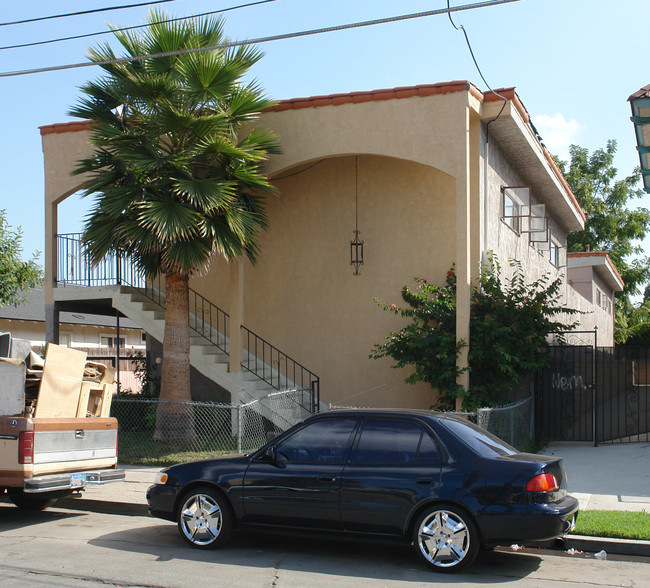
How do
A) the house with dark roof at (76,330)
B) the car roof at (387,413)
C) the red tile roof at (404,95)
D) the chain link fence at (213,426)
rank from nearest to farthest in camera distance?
the car roof at (387,413) < the chain link fence at (213,426) < the red tile roof at (404,95) < the house with dark roof at (76,330)

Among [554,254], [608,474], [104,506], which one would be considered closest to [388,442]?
[104,506]

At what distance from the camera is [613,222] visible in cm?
4006

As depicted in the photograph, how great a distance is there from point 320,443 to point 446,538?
1.46m

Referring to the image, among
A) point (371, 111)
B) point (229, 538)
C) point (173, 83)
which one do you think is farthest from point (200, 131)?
point (229, 538)

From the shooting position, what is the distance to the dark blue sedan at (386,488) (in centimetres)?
634

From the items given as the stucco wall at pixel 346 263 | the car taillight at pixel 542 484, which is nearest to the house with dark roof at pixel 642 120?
the stucco wall at pixel 346 263

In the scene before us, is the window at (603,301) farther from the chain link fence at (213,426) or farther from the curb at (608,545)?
the curb at (608,545)

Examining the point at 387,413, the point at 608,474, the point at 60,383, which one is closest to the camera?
the point at 387,413

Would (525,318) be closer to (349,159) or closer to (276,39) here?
(349,159)

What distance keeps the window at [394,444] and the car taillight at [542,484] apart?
0.82 m

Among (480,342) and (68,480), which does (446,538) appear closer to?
(68,480)

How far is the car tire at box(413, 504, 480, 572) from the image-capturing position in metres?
6.38

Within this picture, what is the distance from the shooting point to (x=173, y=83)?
1345cm

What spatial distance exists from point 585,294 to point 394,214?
15.5 meters
